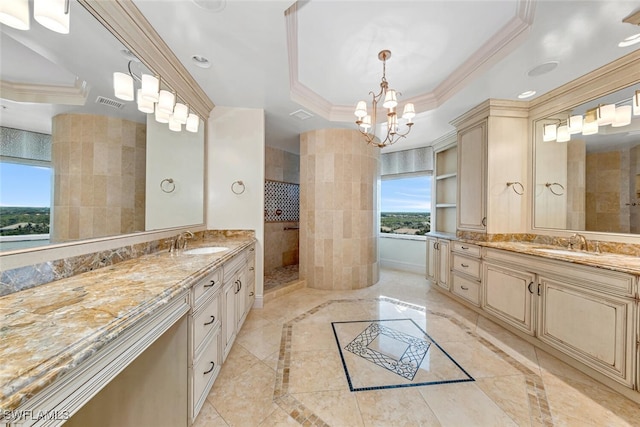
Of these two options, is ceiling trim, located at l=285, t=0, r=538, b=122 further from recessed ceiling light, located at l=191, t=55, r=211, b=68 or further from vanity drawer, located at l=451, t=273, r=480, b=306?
vanity drawer, located at l=451, t=273, r=480, b=306

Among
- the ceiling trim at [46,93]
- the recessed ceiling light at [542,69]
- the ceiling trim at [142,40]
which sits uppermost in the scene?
the recessed ceiling light at [542,69]

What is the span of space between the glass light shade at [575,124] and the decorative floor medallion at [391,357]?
2.52 m

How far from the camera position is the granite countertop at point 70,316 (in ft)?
1.60

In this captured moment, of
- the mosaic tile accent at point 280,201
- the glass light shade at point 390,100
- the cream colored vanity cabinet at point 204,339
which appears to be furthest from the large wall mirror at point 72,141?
the mosaic tile accent at point 280,201

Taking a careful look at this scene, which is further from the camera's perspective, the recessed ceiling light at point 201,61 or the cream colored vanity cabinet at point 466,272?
the cream colored vanity cabinet at point 466,272

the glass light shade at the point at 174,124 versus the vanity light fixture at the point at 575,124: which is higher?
the vanity light fixture at the point at 575,124

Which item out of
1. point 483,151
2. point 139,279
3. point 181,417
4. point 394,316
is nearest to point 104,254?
point 139,279

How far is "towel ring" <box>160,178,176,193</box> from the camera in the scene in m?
1.98

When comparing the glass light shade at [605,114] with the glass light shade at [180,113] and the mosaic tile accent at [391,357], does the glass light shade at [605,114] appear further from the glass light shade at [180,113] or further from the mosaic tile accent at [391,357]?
the glass light shade at [180,113]

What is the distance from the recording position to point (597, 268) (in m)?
1.61

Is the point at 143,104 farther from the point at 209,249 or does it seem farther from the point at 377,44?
the point at 377,44

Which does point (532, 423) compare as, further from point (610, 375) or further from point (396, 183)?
point (396, 183)

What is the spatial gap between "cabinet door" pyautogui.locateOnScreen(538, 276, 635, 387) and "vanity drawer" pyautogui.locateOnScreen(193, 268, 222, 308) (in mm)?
2694

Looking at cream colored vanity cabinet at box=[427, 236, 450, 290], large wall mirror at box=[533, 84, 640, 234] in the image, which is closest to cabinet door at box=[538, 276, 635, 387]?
large wall mirror at box=[533, 84, 640, 234]
